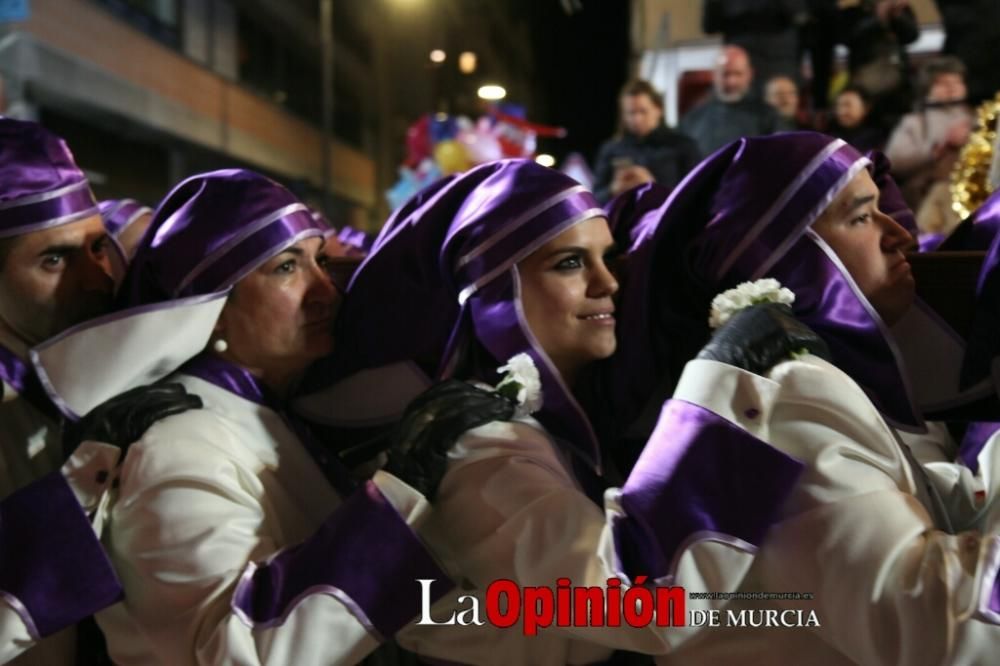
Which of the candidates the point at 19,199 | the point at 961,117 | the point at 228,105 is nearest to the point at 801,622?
the point at 19,199

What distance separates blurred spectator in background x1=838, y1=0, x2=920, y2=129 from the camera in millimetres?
4949

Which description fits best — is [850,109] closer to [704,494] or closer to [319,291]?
[319,291]

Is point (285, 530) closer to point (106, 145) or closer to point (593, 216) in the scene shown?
point (593, 216)

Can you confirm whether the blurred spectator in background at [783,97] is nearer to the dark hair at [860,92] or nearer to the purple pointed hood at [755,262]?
the dark hair at [860,92]

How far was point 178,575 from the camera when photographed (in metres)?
1.68

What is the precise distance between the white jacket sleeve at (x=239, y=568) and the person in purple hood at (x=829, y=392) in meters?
0.52

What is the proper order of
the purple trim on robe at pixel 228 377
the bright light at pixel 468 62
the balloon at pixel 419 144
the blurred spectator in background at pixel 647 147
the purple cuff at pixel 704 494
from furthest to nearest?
the bright light at pixel 468 62 < the balloon at pixel 419 144 < the blurred spectator in background at pixel 647 147 < the purple trim on robe at pixel 228 377 < the purple cuff at pixel 704 494

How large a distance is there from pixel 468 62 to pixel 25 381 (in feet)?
31.1

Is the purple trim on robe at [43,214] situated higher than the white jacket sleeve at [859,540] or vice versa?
the purple trim on robe at [43,214]

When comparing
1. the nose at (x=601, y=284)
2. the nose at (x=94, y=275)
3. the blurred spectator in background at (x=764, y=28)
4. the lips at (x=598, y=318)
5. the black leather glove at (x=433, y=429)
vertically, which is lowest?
the black leather glove at (x=433, y=429)

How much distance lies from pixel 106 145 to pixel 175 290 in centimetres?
925

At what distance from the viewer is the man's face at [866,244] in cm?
185

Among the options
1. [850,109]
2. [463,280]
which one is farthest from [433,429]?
[850,109]

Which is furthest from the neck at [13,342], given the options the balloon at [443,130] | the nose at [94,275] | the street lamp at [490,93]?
the street lamp at [490,93]
